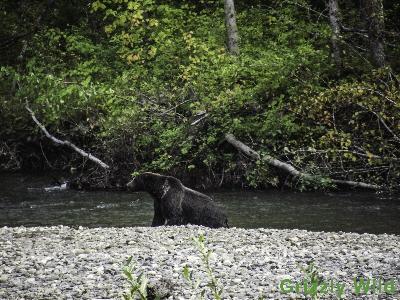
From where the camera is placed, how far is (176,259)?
8750 mm

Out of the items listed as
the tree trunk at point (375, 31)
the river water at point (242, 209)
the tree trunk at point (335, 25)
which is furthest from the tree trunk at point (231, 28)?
the river water at point (242, 209)

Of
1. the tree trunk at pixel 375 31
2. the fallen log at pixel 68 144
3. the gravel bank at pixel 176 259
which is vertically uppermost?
the tree trunk at pixel 375 31

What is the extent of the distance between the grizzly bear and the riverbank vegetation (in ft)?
11.0

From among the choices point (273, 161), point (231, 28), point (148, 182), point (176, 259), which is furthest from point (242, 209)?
point (231, 28)

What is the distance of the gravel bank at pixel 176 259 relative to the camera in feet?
23.8

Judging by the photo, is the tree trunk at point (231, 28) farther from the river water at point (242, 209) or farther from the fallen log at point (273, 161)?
the river water at point (242, 209)

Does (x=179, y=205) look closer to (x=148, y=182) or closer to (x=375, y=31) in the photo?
(x=148, y=182)

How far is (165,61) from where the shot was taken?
2102cm

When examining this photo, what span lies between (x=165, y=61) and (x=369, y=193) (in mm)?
8421

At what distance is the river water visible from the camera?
43.8 feet

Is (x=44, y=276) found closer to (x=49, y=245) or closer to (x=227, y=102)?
(x=49, y=245)

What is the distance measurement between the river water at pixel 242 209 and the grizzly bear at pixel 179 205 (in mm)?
1085

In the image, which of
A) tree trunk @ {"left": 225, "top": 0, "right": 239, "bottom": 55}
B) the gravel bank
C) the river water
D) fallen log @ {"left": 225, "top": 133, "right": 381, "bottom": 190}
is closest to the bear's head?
the river water

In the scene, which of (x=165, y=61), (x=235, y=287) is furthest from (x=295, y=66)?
(x=235, y=287)
